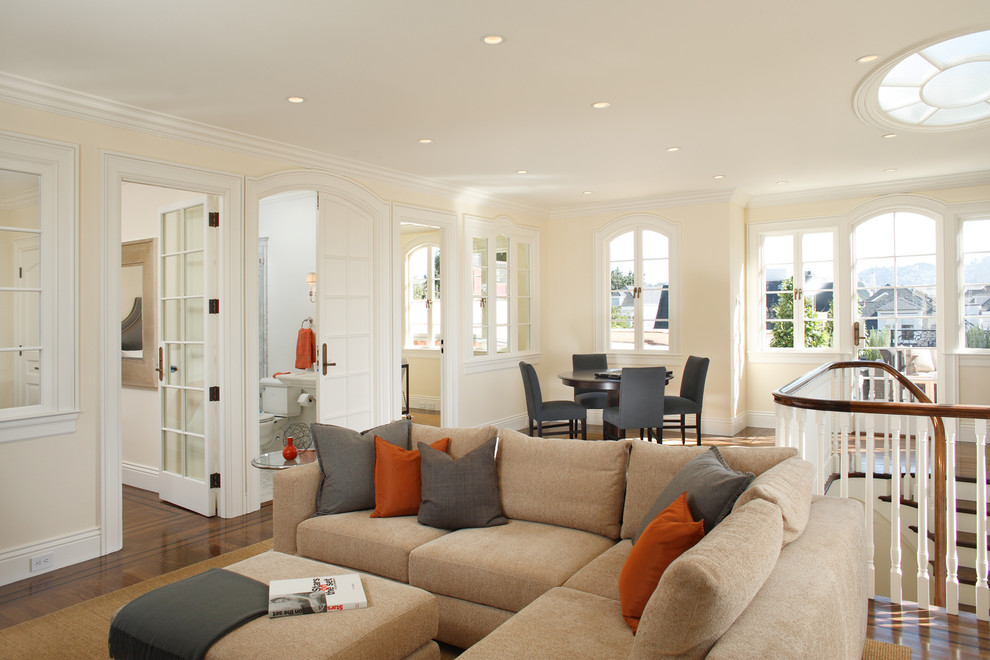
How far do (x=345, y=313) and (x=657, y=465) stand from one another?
3.21 metres

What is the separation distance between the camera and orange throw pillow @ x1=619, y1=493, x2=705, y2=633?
193 centimetres

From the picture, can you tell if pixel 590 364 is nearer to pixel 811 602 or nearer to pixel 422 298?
pixel 422 298

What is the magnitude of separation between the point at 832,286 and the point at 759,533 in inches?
248

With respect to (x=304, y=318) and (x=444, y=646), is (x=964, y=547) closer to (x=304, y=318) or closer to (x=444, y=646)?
(x=444, y=646)

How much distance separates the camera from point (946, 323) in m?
6.49

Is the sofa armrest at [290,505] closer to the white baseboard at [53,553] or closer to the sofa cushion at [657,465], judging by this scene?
the white baseboard at [53,553]

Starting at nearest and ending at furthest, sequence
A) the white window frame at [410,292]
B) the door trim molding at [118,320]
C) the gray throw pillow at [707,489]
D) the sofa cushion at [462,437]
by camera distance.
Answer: the gray throw pillow at [707,489] < the sofa cushion at [462,437] < the door trim molding at [118,320] < the white window frame at [410,292]

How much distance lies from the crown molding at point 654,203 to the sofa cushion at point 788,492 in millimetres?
5028

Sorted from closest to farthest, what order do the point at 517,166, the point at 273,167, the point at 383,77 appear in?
the point at 383,77, the point at 273,167, the point at 517,166

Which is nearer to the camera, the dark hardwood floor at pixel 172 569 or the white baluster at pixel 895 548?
the dark hardwood floor at pixel 172 569

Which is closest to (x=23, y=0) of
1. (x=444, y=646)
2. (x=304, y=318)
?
(x=444, y=646)

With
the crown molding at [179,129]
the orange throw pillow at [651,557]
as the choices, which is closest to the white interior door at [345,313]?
the crown molding at [179,129]

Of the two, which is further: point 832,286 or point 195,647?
point 832,286

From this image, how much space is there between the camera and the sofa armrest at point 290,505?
10.2ft
